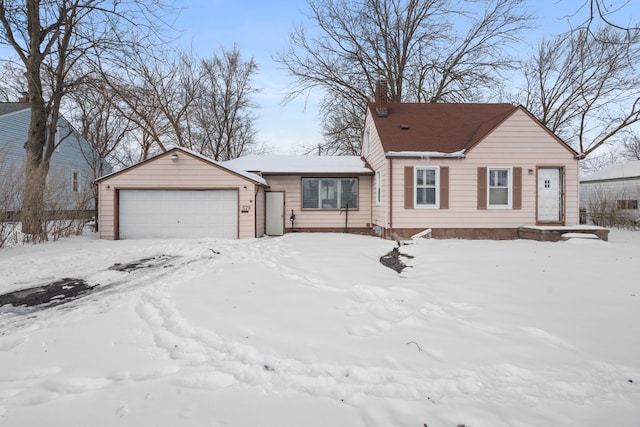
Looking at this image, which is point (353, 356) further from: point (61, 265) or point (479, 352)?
point (61, 265)

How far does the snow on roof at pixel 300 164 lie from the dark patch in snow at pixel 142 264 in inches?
232

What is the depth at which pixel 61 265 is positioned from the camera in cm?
685

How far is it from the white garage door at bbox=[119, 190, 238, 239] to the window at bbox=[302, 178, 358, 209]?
3348 mm

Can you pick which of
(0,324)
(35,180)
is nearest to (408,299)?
(0,324)

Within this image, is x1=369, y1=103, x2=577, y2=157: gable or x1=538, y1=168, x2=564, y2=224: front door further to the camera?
x1=538, y1=168, x2=564, y2=224: front door

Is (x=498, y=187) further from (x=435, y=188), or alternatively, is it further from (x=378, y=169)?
(x=378, y=169)

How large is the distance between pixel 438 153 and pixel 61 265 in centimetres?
1110

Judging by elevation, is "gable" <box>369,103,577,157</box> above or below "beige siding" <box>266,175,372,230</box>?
above

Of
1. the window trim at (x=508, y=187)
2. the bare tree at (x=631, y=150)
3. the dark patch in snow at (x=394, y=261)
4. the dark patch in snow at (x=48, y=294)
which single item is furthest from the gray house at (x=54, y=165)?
the bare tree at (x=631, y=150)

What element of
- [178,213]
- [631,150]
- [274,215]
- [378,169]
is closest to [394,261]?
[378,169]

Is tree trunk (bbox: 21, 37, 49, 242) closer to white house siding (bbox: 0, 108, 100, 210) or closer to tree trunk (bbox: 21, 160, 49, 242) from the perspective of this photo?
tree trunk (bbox: 21, 160, 49, 242)

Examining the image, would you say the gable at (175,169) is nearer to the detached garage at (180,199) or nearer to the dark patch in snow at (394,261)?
the detached garage at (180,199)

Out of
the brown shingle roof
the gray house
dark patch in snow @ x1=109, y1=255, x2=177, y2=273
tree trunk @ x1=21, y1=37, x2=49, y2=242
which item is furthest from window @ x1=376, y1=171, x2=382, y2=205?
tree trunk @ x1=21, y1=37, x2=49, y2=242

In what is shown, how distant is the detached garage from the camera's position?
39.0ft
